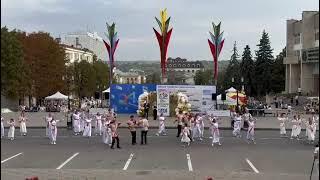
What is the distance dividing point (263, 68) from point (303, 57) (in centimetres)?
1249

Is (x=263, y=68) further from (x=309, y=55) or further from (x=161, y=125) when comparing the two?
(x=161, y=125)

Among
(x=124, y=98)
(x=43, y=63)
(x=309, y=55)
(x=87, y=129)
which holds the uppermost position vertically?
(x=309, y=55)

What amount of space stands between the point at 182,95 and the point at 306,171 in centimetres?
3440

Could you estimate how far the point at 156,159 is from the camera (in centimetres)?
2161

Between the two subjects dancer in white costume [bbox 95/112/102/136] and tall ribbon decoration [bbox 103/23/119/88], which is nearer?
dancer in white costume [bbox 95/112/102/136]

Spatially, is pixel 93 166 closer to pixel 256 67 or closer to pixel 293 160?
pixel 293 160

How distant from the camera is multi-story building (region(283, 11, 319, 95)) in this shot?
3716 inches

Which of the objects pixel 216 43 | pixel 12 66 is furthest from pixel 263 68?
pixel 12 66

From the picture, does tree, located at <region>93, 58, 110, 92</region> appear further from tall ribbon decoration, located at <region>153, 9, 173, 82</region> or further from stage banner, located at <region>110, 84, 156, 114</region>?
tall ribbon decoration, located at <region>153, 9, 173, 82</region>

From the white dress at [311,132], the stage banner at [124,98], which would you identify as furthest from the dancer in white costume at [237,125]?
the stage banner at [124,98]

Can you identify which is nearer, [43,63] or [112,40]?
[112,40]

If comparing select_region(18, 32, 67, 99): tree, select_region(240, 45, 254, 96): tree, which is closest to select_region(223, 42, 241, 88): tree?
select_region(240, 45, 254, 96): tree

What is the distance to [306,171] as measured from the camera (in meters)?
18.8

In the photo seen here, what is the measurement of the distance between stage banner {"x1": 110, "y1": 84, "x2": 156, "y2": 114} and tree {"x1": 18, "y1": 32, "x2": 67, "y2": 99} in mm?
22775
